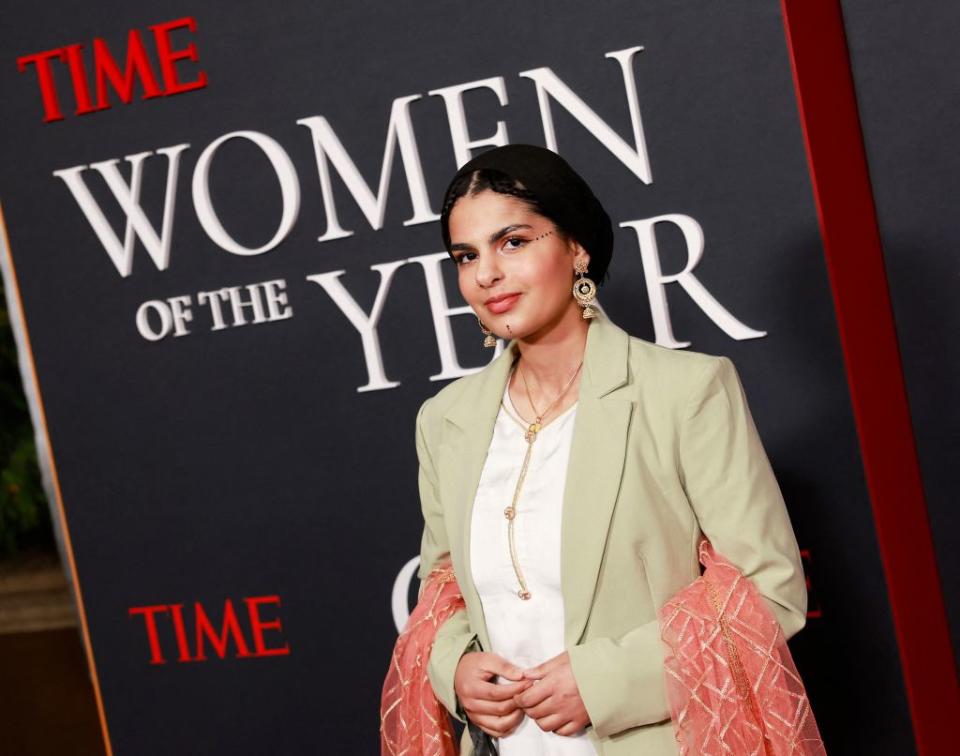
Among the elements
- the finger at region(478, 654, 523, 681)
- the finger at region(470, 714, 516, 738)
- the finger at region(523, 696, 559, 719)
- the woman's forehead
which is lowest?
the finger at region(470, 714, 516, 738)

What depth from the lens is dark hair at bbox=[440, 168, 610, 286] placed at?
5.72 ft

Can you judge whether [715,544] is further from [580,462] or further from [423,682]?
[423,682]

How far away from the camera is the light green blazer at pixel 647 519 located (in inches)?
64.2

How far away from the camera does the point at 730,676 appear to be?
1.63 metres

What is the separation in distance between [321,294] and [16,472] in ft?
7.53

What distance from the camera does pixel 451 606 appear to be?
194 cm

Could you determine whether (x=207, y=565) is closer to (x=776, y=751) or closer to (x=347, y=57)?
(x=347, y=57)

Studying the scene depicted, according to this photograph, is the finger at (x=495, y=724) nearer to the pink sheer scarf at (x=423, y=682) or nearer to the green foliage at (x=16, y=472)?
the pink sheer scarf at (x=423, y=682)

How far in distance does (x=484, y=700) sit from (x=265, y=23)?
189 centimetres

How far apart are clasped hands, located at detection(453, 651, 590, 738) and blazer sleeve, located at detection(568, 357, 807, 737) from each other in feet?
0.09

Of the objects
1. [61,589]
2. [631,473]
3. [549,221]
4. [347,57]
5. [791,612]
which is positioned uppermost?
[347,57]

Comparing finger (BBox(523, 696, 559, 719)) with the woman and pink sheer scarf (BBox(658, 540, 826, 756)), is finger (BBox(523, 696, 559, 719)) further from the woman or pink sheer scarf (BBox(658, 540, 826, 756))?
pink sheer scarf (BBox(658, 540, 826, 756))

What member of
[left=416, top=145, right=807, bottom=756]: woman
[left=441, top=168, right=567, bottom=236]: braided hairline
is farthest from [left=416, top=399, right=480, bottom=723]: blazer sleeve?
[left=441, top=168, right=567, bottom=236]: braided hairline

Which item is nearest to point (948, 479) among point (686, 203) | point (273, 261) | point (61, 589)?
point (686, 203)
